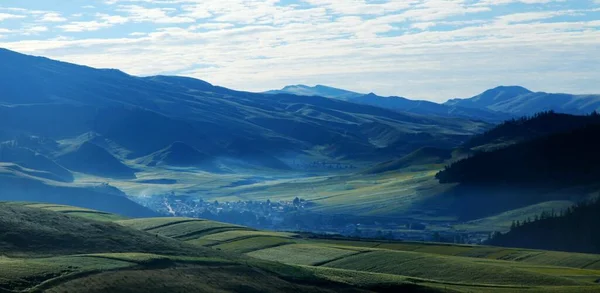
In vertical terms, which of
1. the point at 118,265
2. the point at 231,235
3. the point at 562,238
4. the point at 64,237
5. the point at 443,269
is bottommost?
the point at 562,238

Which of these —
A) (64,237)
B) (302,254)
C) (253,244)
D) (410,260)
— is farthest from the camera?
(253,244)

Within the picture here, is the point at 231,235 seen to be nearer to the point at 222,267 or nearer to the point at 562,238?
the point at 222,267

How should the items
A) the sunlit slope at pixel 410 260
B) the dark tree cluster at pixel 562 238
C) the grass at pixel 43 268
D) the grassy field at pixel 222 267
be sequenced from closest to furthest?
the grass at pixel 43 268 < the grassy field at pixel 222 267 < the sunlit slope at pixel 410 260 < the dark tree cluster at pixel 562 238

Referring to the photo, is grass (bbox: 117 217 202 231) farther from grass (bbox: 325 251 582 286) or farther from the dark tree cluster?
the dark tree cluster

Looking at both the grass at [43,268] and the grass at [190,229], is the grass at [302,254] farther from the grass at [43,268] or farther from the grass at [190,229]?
the grass at [43,268]

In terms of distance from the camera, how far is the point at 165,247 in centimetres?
9662

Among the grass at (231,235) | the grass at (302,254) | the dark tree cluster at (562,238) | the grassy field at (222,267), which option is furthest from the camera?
the dark tree cluster at (562,238)

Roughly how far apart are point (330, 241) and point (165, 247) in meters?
59.7

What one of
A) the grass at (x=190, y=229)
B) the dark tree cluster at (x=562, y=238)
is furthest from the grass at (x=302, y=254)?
the dark tree cluster at (x=562, y=238)

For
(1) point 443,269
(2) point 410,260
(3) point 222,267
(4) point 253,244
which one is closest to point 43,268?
(3) point 222,267

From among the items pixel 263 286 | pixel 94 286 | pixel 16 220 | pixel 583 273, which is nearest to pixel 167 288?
pixel 94 286

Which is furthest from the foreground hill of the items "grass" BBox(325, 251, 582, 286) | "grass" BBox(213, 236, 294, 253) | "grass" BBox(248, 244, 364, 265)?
"grass" BBox(213, 236, 294, 253)

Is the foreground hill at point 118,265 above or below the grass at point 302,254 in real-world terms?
above

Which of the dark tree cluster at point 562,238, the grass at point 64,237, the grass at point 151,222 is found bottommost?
the dark tree cluster at point 562,238
